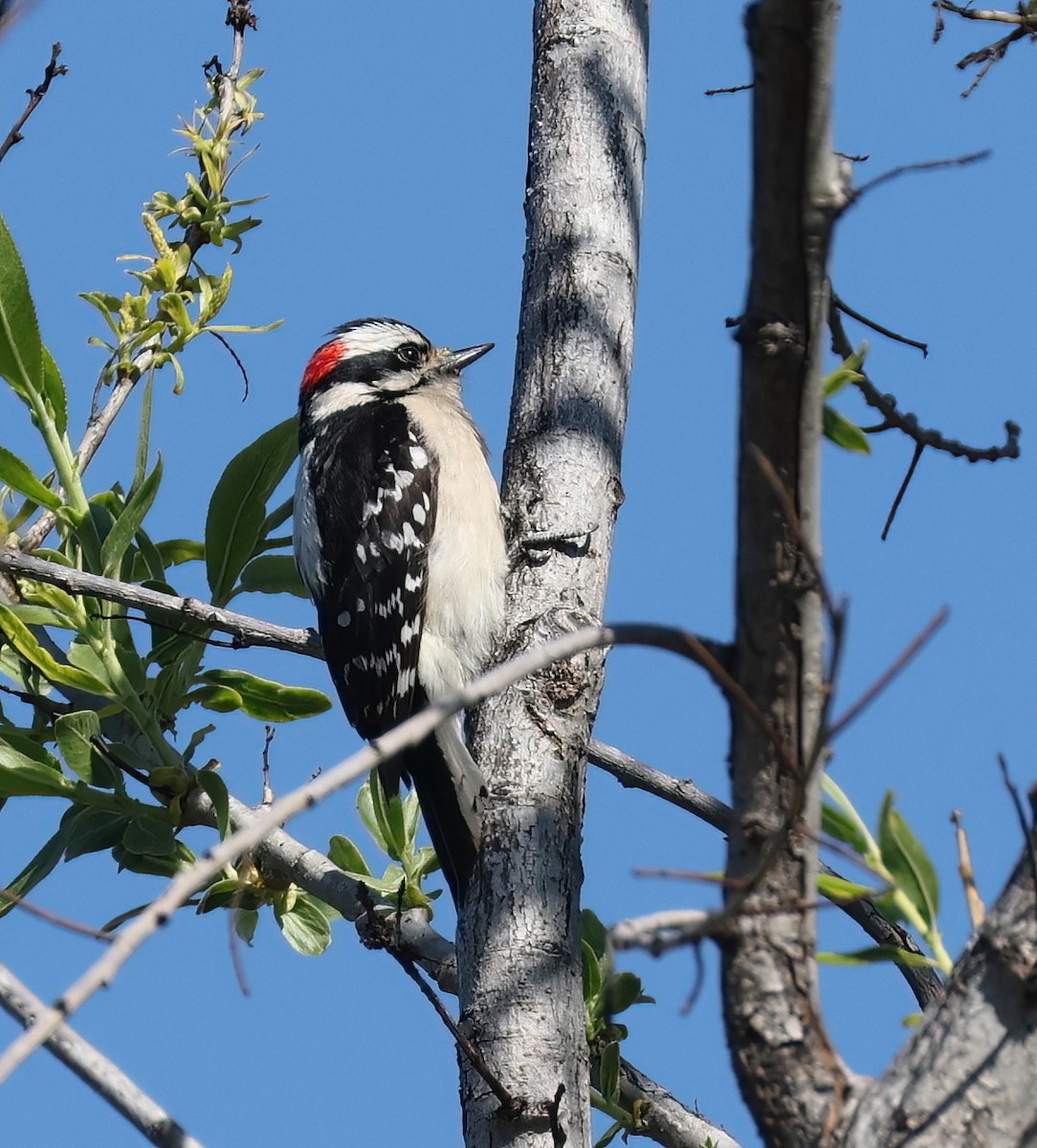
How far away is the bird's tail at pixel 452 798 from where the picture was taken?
3045 mm

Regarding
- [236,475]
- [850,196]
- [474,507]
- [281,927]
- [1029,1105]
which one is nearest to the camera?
[850,196]

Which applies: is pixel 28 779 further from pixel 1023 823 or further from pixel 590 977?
pixel 1023 823

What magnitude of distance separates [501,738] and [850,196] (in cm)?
181

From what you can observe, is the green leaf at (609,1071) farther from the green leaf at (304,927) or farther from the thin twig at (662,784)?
the green leaf at (304,927)

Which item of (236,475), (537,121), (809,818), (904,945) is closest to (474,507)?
(236,475)

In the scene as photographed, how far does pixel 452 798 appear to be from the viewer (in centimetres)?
324

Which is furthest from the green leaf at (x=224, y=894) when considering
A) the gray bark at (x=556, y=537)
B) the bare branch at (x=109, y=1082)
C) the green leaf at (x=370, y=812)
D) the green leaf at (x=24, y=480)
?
the bare branch at (x=109, y=1082)

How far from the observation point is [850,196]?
139cm

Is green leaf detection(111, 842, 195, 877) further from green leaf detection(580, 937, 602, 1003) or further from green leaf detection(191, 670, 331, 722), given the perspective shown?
green leaf detection(580, 937, 602, 1003)

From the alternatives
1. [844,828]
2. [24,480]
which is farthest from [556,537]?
[844,828]

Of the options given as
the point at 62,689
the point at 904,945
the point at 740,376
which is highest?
the point at 904,945

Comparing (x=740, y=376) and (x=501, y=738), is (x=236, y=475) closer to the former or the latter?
(x=501, y=738)

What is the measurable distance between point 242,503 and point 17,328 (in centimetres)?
70

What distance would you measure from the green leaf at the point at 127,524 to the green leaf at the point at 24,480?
16 cm
